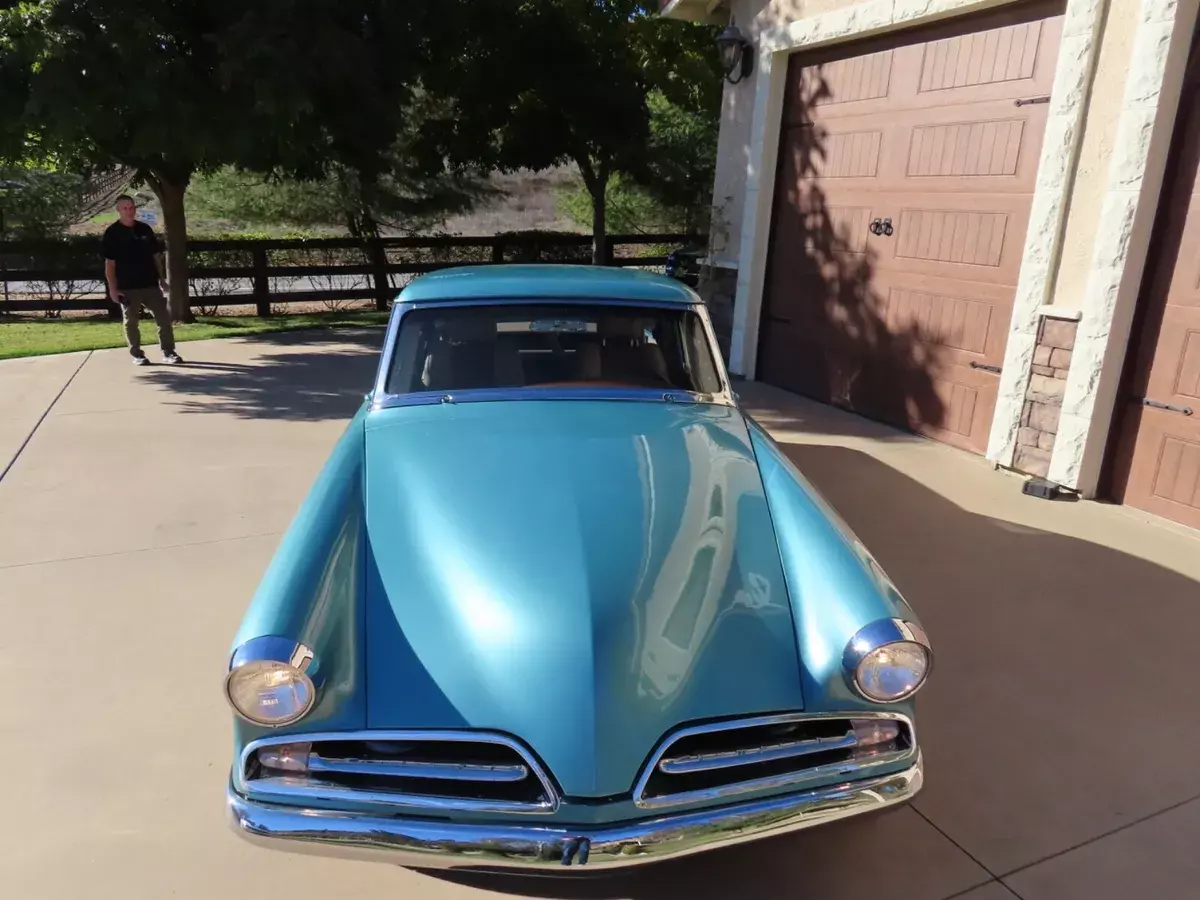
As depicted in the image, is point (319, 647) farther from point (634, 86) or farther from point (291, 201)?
point (291, 201)

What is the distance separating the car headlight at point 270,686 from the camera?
2.10 metres

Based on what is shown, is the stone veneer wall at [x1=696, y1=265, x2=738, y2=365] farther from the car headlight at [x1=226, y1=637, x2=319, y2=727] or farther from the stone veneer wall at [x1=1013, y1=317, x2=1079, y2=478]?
the car headlight at [x1=226, y1=637, x2=319, y2=727]

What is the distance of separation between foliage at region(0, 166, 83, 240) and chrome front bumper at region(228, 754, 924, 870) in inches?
549

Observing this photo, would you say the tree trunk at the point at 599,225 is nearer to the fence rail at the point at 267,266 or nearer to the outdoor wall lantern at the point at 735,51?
the fence rail at the point at 267,266

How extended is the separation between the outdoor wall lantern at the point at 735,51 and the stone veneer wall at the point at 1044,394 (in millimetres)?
4321

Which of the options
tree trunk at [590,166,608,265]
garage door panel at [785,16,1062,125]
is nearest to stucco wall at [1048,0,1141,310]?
garage door panel at [785,16,1062,125]

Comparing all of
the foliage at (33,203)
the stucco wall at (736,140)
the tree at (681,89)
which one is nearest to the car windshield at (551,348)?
the stucco wall at (736,140)

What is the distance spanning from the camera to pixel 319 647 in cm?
221

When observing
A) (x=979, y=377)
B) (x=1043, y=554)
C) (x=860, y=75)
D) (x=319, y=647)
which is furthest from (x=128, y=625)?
(x=860, y=75)

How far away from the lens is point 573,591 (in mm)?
2324

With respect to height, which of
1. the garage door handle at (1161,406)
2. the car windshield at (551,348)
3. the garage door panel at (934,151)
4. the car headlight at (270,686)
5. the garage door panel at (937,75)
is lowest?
the car headlight at (270,686)

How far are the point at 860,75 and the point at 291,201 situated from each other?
608 inches

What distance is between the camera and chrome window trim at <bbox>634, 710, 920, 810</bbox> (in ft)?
6.75

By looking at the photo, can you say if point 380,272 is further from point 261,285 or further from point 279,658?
point 279,658
